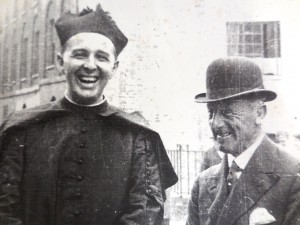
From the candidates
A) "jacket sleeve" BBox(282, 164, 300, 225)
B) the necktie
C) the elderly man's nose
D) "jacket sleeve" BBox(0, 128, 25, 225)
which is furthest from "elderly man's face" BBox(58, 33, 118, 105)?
"jacket sleeve" BBox(282, 164, 300, 225)

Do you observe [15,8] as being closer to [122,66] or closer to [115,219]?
[122,66]

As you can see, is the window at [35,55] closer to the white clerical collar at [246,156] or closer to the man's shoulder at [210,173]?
the man's shoulder at [210,173]

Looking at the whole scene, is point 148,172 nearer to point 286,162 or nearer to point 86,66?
point 86,66

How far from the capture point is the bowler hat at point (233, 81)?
2758 millimetres

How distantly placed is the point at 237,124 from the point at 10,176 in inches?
61.3

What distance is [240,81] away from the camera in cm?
276

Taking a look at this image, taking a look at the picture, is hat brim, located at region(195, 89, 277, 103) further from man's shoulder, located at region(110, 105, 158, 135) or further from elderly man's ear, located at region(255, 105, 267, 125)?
man's shoulder, located at region(110, 105, 158, 135)

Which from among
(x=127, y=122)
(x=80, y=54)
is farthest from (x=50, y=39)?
(x=127, y=122)

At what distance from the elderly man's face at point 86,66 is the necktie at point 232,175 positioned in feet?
3.36

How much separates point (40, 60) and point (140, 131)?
868 millimetres

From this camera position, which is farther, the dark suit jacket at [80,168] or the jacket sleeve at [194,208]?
the jacket sleeve at [194,208]

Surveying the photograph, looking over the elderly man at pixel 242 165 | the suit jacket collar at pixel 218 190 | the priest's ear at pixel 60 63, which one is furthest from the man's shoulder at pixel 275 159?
the priest's ear at pixel 60 63

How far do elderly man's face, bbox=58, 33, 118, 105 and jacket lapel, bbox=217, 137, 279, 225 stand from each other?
1123 millimetres

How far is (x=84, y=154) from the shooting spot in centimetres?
266
